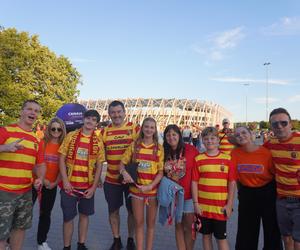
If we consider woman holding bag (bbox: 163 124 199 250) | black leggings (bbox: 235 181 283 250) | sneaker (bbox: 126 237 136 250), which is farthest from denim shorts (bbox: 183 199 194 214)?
sneaker (bbox: 126 237 136 250)

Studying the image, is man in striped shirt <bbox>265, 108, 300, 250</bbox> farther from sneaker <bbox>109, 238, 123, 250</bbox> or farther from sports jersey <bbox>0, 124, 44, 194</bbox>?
sports jersey <bbox>0, 124, 44, 194</bbox>

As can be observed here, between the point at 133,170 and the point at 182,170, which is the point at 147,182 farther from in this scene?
the point at 182,170

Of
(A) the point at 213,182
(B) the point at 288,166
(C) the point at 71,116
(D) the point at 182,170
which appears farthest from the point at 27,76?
(B) the point at 288,166

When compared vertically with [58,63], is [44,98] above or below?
below

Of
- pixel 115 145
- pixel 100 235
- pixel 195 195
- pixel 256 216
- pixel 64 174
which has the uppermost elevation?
pixel 115 145

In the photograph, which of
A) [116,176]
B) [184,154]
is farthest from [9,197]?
[184,154]

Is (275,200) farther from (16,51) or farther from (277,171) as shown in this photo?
(16,51)

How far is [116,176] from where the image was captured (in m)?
4.51

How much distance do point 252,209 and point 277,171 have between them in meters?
0.63

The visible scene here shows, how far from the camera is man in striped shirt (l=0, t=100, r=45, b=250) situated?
3514 mm

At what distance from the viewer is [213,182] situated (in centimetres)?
368

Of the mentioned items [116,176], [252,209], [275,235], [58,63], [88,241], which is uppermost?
[58,63]

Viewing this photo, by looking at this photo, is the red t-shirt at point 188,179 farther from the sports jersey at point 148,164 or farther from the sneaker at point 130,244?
the sneaker at point 130,244

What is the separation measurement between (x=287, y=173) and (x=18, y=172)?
307 cm
